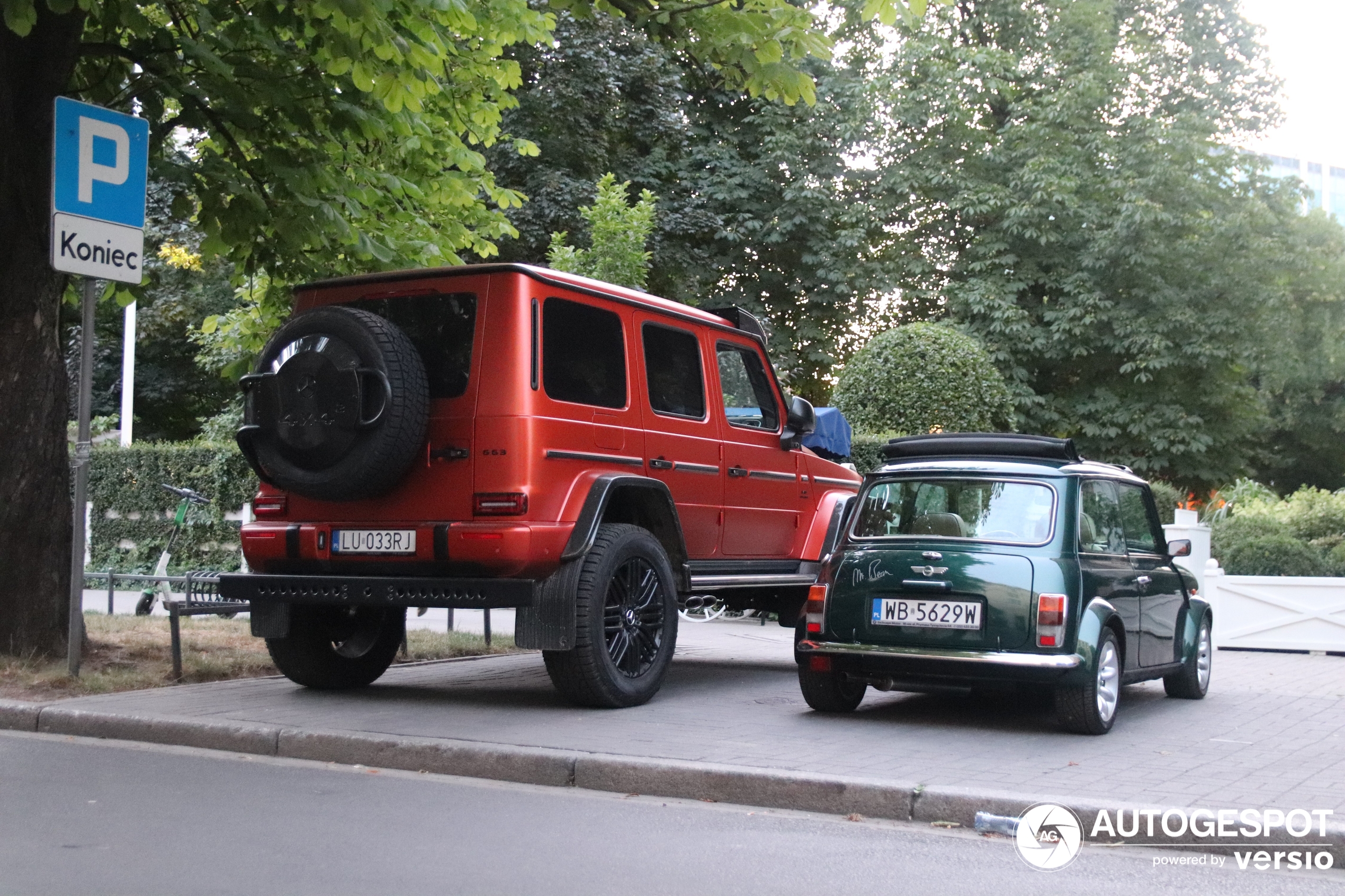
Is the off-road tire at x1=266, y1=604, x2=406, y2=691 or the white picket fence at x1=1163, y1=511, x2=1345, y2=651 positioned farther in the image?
the white picket fence at x1=1163, y1=511, x2=1345, y2=651

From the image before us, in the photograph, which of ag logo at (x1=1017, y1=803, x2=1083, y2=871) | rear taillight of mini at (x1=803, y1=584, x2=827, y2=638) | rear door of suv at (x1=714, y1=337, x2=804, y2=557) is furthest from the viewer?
rear door of suv at (x1=714, y1=337, x2=804, y2=557)

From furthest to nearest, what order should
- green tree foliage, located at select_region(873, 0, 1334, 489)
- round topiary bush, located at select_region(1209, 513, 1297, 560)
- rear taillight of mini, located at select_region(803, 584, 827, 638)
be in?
green tree foliage, located at select_region(873, 0, 1334, 489) < round topiary bush, located at select_region(1209, 513, 1297, 560) < rear taillight of mini, located at select_region(803, 584, 827, 638)

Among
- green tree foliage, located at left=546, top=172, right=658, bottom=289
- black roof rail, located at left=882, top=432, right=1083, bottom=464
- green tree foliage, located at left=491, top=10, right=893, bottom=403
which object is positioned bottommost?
black roof rail, located at left=882, top=432, right=1083, bottom=464

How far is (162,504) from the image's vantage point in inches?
827

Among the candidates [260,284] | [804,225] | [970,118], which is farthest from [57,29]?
[970,118]

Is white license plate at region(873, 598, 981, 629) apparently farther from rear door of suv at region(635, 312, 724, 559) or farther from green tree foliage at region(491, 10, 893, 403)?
green tree foliage at region(491, 10, 893, 403)

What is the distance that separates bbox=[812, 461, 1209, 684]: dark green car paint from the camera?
739cm

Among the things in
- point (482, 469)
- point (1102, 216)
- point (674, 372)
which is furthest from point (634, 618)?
point (1102, 216)

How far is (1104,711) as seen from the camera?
771 cm

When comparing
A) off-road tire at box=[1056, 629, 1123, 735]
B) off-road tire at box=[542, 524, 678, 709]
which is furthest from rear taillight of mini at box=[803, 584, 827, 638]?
off-road tire at box=[1056, 629, 1123, 735]

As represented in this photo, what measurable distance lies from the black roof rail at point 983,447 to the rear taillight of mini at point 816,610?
1.24 m

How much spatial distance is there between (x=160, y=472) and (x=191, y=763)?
15.1 meters

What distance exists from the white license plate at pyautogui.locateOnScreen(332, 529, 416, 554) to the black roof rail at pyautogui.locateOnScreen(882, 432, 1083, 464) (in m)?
3.10

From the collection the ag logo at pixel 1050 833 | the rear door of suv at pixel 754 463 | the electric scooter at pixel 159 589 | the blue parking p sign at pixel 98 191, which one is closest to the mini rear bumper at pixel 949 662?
the ag logo at pixel 1050 833
